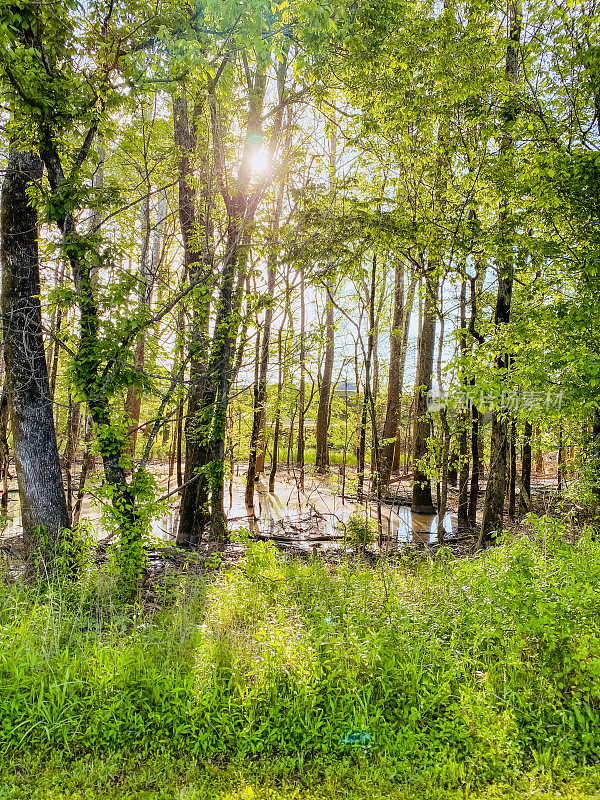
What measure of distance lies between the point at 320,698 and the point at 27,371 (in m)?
4.84

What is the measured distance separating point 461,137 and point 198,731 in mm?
7219

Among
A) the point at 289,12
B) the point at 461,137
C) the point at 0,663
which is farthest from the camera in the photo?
the point at 461,137

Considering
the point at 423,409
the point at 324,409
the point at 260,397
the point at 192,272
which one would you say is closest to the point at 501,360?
the point at 423,409

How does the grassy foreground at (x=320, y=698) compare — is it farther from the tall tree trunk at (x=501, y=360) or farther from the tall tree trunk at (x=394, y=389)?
the tall tree trunk at (x=394, y=389)

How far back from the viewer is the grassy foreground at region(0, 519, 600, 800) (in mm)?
2635

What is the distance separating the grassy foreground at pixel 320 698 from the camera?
263 centimetres

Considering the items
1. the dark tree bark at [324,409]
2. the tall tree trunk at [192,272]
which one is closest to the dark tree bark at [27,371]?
the tall tree trunk at [192,272]

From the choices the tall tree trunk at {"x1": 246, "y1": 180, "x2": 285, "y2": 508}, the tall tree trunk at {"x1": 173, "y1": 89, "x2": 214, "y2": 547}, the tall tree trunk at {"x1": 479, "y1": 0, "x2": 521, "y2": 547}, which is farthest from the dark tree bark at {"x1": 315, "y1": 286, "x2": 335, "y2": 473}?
the tall tree trunk at {"x1": 173, "y1": 89, "x2": 214, "y2": 547}

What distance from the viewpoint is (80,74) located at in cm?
464

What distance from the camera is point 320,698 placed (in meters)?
3.08

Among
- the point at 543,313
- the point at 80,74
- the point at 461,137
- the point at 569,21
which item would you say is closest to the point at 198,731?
the point at 543,313

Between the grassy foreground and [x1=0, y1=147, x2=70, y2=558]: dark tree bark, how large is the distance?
1538 millimetres

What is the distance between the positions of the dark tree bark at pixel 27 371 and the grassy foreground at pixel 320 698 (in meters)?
1.54

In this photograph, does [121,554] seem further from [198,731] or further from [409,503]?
[409,503]
